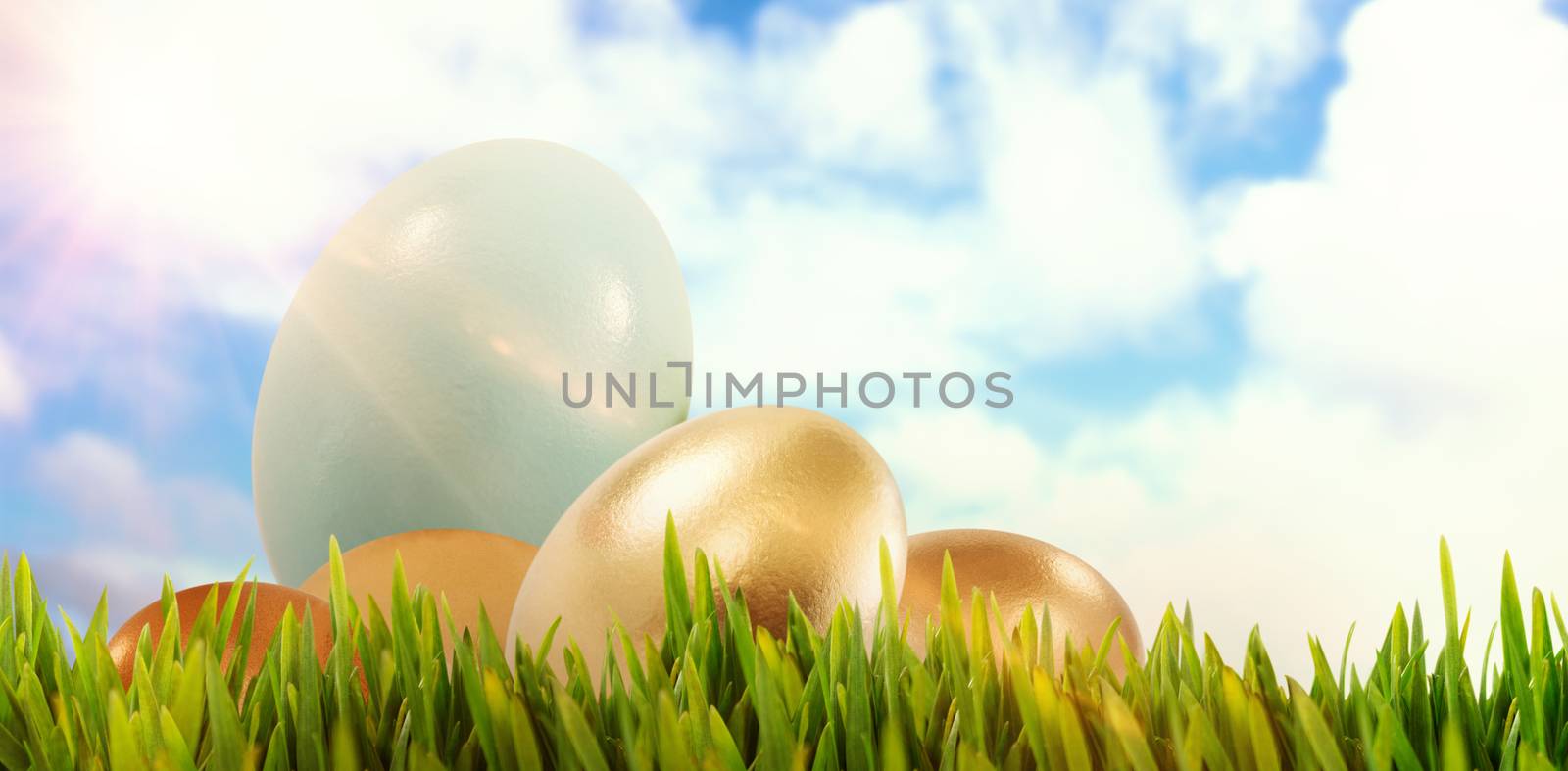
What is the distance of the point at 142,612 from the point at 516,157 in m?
0.90

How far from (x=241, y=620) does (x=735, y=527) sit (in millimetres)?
476

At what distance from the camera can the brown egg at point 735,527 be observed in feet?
3.44

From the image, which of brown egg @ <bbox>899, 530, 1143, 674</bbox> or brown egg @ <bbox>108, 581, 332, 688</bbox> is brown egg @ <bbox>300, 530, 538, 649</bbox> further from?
brown egg @ <bbox>899, 530, 1143, 674</bbox>

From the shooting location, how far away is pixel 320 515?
1.76 m

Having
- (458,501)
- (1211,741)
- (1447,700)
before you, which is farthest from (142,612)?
(1447,700)

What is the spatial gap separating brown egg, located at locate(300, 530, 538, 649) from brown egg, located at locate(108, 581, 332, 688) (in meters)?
0.15

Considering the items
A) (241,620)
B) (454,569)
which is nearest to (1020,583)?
(454,569)

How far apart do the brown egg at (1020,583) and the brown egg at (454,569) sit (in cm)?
47

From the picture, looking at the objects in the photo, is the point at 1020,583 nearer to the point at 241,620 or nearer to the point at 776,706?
the point at 776,706

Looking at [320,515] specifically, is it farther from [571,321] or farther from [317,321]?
[571,321]

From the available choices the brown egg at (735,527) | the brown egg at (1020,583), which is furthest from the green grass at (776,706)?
the brown egg at (1020,583)

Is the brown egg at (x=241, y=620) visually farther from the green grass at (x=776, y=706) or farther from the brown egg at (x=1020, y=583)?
the brown egg at (x=1020, y=583)

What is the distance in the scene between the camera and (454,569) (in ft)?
4.58

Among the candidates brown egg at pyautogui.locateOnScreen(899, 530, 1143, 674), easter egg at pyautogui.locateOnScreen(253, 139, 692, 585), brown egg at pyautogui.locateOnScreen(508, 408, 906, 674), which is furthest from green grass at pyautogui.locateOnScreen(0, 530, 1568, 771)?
easter egg at pyautogui.locateOnScreen(253, 139, 692, 585)
